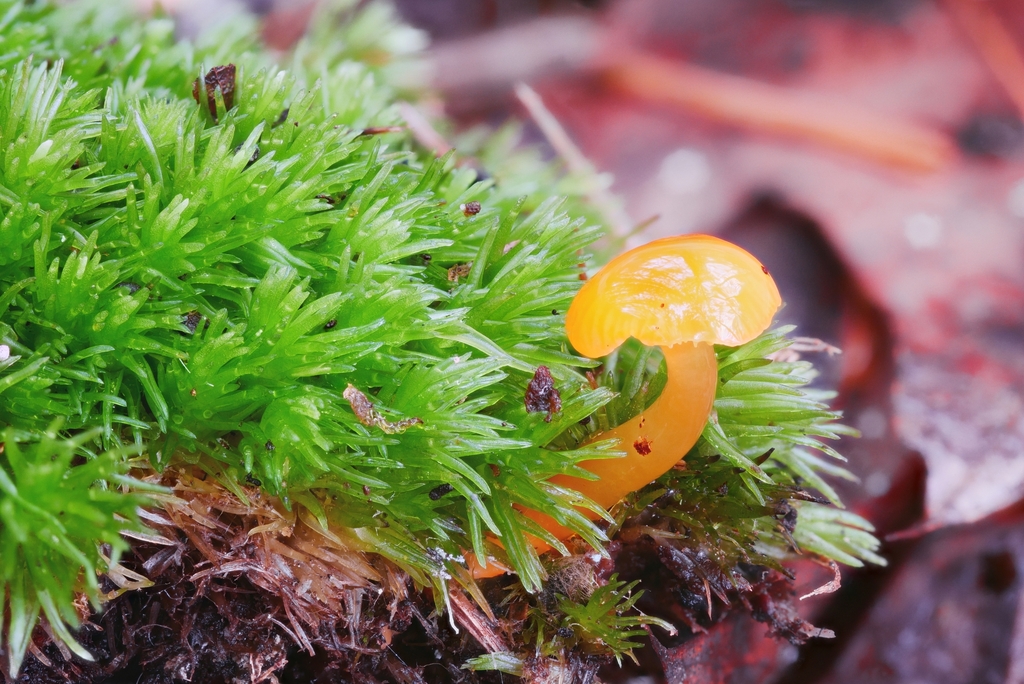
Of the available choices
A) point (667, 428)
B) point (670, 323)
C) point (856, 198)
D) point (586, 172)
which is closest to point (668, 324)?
point (670, 323)

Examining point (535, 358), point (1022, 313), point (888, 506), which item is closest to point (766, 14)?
point (1022, 313)

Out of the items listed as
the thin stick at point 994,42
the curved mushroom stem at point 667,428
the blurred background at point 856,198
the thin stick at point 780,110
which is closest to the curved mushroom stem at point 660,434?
the curved mushroom stem at point 667,428

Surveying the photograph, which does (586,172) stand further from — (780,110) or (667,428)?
(780,110)

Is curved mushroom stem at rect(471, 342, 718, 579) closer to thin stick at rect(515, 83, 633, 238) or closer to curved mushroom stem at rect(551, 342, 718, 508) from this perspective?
curved mushroom stem at rect(551, 342, 718, 508)

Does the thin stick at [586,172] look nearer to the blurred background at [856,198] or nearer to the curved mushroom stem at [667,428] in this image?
the blurred background at [856,198]

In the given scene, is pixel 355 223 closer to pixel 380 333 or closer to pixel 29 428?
pixel 380 333
